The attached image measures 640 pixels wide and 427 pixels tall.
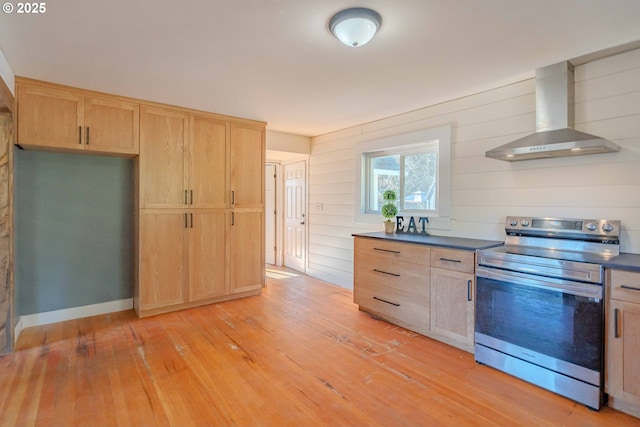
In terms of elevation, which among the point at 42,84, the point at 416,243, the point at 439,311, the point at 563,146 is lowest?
the point at 439,311

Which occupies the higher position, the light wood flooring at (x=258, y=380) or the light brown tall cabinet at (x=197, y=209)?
the light brown tall cabinet at (x=197, y=209)

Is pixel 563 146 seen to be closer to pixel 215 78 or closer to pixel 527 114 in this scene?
pixel 527 114

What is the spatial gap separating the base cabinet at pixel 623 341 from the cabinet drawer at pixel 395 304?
1262 mm

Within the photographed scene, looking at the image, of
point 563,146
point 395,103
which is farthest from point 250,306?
point 563,146

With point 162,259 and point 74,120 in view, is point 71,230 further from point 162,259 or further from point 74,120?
point 74,120

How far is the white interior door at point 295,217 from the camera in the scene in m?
5.52

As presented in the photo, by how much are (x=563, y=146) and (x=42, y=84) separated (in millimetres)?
4323

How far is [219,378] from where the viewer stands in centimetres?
229

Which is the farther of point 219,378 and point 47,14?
point 219,378

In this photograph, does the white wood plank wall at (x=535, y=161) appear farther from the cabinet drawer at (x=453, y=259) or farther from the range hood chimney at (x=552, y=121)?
the cabinet drawer at (x=453, y=259)

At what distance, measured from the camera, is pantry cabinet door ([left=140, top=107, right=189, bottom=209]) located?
11.3ft

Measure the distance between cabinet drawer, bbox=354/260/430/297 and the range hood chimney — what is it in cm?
122

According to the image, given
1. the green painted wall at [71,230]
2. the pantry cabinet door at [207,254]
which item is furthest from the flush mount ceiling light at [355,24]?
the green painted wall at [71,230]

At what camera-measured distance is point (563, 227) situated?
2.55 metres
